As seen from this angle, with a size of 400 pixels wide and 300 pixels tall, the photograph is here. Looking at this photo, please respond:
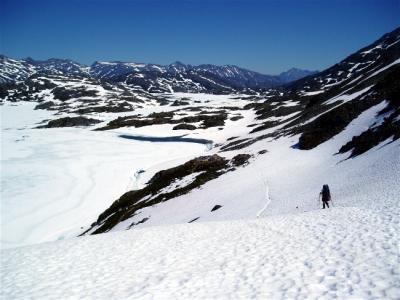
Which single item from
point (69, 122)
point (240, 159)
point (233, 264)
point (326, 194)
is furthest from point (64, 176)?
point (69, 122)

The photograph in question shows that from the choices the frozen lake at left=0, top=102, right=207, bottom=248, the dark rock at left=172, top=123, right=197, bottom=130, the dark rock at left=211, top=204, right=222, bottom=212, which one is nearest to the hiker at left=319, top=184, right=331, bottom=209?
the dark rock at left=211, top=204, right=222, bottom=212

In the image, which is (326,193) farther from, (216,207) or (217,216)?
(216,207)

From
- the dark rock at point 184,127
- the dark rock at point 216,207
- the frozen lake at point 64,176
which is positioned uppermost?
the dark rock at point 184,127

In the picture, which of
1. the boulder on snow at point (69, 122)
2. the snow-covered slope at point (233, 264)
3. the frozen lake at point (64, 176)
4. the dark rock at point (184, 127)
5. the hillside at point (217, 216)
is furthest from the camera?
the boulder on snow at point (69, 122)

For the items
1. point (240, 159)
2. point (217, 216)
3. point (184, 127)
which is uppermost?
point (184, 127)

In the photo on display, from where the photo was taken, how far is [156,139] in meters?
104

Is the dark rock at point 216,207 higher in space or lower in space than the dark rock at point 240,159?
lower

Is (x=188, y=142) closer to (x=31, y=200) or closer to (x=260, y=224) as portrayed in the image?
(x=31, y=200)

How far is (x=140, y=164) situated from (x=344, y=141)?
134 ft

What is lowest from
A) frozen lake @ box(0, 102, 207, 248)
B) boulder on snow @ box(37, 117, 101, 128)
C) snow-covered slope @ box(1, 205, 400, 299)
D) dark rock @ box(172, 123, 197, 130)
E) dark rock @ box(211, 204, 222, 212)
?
dark rock @ box(211, 204, 222, 212)

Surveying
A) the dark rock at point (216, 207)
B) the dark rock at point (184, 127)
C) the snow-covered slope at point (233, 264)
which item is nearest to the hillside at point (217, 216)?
the snow-covered slope at point (233, 264)

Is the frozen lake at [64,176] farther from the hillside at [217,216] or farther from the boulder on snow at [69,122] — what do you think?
the boulder on snow at [69,122]

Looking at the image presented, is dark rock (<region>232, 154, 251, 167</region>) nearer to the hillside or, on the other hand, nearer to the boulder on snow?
the hillside

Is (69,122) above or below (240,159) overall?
above
